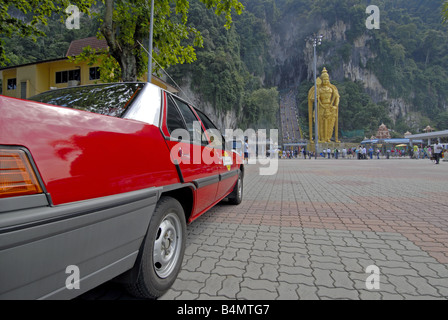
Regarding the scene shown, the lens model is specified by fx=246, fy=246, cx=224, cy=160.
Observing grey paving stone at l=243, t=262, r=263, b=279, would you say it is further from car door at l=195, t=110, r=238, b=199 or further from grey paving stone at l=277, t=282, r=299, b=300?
car door at l=195, t=110, r=238, b=199

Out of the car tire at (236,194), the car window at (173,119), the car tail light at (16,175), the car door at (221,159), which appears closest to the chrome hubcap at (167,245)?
the car window at (173,119)

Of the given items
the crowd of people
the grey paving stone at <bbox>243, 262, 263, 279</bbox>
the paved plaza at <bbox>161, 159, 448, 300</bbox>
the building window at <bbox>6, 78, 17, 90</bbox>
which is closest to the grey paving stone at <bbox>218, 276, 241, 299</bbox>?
the paved plaza at <bbox>161, 159, 448, 300</bbox>

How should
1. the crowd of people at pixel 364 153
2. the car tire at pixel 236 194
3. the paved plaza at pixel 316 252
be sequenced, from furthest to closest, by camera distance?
the crowd of people at pixel 364 153 → the car tire at pixel 236 194 → the paved plaza at pixel 316 252

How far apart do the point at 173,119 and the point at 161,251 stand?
1.14 meters

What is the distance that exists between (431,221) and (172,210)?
13.3ft

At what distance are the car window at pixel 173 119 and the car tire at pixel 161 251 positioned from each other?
0.63 m

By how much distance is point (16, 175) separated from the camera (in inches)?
37.5

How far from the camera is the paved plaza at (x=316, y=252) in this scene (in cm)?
194

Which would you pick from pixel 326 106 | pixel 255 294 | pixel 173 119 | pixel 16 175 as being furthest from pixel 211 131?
pixel 326 106

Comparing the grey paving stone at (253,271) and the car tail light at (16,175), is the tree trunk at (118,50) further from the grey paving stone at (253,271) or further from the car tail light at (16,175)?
the car tail light at (16,175)

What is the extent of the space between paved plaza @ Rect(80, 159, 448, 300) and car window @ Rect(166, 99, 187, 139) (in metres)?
1.31

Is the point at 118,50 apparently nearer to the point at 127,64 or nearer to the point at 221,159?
the point at 127,64
